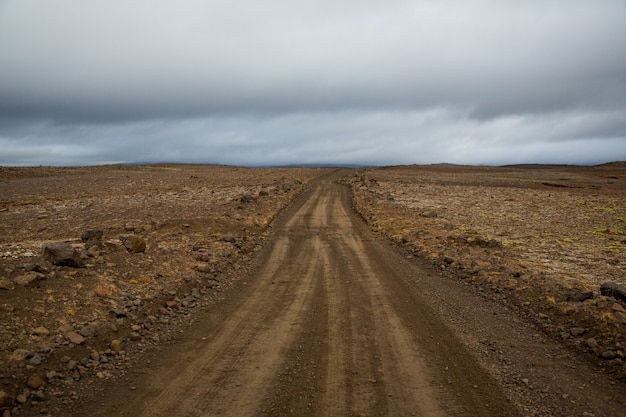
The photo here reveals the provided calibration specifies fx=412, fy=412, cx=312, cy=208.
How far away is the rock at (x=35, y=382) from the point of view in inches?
246

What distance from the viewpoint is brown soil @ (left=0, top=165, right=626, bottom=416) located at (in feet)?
20.6

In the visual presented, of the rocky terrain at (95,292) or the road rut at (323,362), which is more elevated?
the rocky terrain at (95,292)

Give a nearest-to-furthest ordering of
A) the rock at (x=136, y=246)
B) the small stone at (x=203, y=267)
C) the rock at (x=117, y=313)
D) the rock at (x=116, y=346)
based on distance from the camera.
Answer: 1. the rock at (x=116, y=346)
2. the rock at (x=117, y=313)
3. the small stone at (x=203, y=267)
4. the rock at (x=136, y=246)

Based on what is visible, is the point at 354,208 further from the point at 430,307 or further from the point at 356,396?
the point at 356,396

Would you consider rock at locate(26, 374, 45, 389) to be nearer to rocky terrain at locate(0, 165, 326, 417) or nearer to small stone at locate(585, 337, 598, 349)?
rocky terrain at locate(0, 165, 326, 417)

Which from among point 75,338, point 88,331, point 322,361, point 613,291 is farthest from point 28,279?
point 613,291

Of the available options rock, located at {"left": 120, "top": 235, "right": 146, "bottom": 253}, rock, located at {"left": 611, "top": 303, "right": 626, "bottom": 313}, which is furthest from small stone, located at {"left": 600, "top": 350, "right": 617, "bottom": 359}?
rock, located at {"left": 120, "top": 235, "right": 146, "bottom": 253}

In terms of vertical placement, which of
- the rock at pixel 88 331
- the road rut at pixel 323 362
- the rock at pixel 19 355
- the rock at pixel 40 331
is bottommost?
the road rut at pixel 323 362

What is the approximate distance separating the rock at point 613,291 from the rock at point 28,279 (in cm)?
1316

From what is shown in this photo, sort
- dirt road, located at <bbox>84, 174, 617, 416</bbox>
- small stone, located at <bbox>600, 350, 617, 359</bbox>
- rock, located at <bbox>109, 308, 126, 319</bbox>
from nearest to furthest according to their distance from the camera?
1. dirt road, located at <bbox>84, 174, 617, 416</bbox>
2. small stone, located at <bbox>600, 350, 617, 359</bbox>
3. rock, located at <bbox>109, 308, 126, 319</bbox>

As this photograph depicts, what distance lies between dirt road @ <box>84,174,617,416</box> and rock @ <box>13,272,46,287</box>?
3.73 metres

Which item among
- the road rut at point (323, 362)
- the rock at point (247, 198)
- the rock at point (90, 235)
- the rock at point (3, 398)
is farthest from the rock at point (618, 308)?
the rock at point (247, 198)

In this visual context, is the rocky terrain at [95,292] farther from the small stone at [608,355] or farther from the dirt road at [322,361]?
the small stone at [608,355]

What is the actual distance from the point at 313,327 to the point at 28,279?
20.5ft
